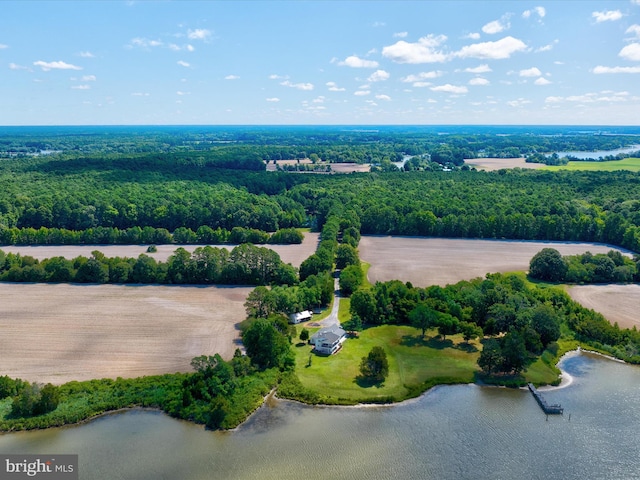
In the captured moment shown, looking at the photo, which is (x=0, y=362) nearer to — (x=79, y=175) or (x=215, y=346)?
(x=215, y=346)

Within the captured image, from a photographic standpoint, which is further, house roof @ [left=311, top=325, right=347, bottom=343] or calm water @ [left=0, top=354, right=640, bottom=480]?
house roof @ [left=311, top=325, right=347, bottom=343]

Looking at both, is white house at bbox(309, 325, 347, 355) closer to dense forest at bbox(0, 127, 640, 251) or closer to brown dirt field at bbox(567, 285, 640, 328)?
brown dirt field at bbox(567, 285, 640, 328)

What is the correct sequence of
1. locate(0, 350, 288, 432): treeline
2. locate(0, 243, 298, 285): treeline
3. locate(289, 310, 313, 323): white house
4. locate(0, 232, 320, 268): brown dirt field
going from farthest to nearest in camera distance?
locate(0, 232, 320, 268): brown dirt field → locate(0, 243, 298, 285): treeline → locate(289, 310, 313, 323): white house → locate(0, 350, 288, 432): treeline

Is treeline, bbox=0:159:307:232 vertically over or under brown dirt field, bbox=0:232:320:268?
over

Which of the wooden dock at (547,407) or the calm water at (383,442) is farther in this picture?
the wooden dock at (547,407)

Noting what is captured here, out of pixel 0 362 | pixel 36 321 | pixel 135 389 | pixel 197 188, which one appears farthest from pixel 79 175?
pixel 135 389

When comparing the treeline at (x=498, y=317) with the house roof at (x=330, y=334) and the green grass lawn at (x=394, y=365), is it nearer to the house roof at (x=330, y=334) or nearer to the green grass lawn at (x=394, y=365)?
the house roof at (x=330, y=334)

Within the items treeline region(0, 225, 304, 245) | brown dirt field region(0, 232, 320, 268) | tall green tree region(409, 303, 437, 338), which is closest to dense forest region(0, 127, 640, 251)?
treeline region(0, 225, 304, 245)

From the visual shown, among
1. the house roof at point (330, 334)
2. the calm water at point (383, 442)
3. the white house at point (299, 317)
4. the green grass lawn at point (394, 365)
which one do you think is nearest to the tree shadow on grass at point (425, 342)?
the green grass lawn at point (394, 365)
